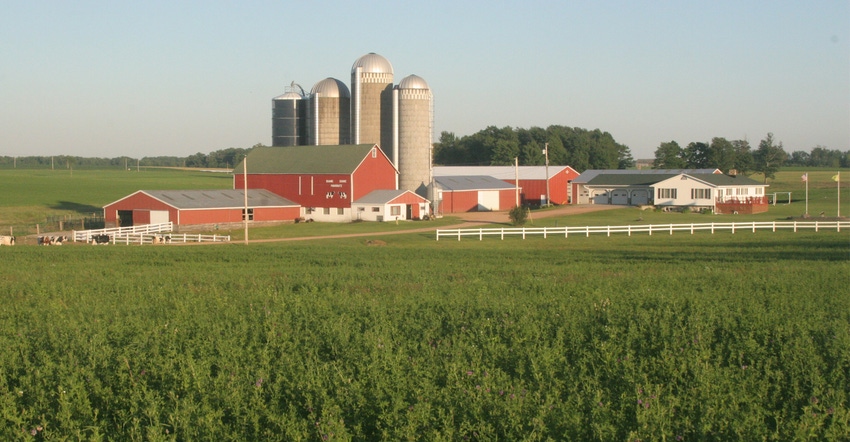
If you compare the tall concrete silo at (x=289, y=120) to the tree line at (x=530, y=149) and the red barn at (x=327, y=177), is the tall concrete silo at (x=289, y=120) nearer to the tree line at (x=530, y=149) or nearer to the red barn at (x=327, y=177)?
the red barn at (x=327, y=177)

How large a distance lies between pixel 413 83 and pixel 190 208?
908 inches

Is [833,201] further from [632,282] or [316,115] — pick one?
[632,282]

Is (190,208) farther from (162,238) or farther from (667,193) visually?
(667,193)

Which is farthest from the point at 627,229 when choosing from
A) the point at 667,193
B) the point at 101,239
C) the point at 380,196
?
the point at 101,239

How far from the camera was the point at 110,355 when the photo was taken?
36.1 ft

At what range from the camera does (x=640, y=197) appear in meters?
84.9

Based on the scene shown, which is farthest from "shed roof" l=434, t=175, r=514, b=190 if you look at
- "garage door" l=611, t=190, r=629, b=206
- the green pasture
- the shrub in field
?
the green pasture

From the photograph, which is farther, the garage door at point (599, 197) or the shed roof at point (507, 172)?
the shed roof at point (507, 172)

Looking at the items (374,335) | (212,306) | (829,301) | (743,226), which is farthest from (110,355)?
(743,226)

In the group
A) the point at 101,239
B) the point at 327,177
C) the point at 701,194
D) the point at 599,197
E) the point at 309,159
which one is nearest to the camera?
the point at 101,239

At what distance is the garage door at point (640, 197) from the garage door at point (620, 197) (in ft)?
3.18

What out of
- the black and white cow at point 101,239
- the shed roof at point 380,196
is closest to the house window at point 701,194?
the shed roof at point 380,196

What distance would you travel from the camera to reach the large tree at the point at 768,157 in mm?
123300

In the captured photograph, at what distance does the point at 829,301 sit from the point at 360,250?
24.0 m
